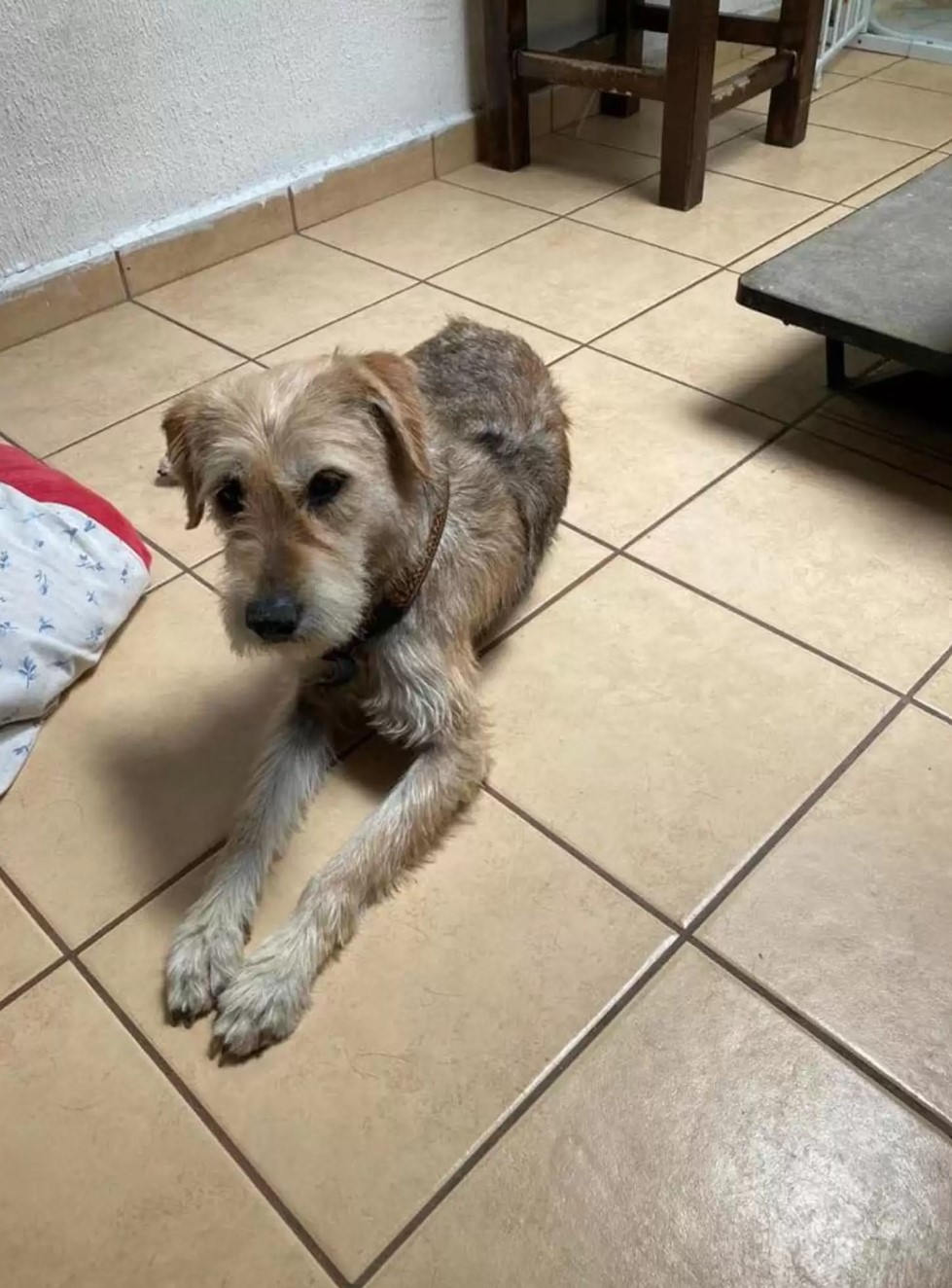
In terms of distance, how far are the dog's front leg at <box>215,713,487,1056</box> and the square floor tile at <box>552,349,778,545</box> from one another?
2.44 ft

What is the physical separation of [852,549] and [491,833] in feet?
3.26

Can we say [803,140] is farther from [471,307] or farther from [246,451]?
[246,451]

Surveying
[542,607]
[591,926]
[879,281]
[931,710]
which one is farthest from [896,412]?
[591,926]

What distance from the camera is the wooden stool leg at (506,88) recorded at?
332cm

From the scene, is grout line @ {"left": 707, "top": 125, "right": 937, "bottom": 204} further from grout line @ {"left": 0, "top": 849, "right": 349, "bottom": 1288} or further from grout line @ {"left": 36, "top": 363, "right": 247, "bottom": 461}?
Answer: grout line @ {"left": 0, "top": 849, "right": 349, "bottom": 1288}

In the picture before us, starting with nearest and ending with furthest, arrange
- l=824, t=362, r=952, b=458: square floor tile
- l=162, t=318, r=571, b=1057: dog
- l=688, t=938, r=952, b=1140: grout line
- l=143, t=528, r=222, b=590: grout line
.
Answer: l=688, t=938, r=952, b=1140: grout line < l=162, t=318, r=571, b=1057: dog < l=143, t=528, r=222, b=590: grout line < l=824, t=362, r=952, b=458: square floor tile

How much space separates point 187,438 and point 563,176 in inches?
103

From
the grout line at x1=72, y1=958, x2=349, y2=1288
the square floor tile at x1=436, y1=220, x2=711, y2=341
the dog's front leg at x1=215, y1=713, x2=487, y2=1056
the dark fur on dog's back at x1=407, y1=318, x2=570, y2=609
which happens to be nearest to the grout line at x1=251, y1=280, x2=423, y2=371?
the square floor tile at x1=436, y1=220, x2=711, y2=341

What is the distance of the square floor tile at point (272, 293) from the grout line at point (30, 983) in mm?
1753

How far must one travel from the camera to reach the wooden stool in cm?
305

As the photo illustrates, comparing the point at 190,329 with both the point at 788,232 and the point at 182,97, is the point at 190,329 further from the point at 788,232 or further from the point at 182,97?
the point at 788,232

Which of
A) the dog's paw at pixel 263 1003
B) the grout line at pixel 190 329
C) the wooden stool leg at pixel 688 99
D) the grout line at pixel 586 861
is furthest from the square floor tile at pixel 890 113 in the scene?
the dog's paw at pixel 263 1003

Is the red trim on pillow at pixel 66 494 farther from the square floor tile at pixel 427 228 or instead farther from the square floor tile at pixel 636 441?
the square floor tile at pixel 427 228

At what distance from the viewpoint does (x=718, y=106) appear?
10.6 feet
